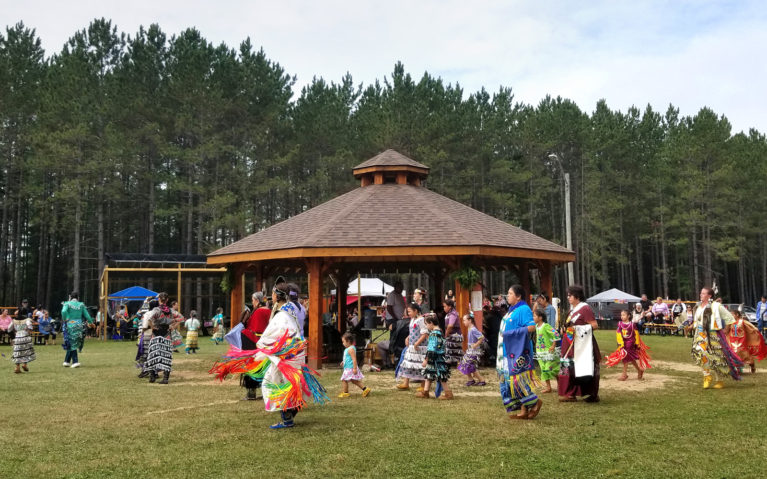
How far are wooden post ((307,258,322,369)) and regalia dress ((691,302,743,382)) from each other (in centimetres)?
799

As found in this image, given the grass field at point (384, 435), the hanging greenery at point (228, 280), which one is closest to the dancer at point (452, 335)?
the grass field at point (384, 435)

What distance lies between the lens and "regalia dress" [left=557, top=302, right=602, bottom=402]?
366 inches

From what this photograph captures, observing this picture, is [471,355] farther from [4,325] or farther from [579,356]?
[4,325]

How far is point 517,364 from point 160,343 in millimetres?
7880

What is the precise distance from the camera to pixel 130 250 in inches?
1905

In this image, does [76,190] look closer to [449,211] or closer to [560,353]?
[449,211]

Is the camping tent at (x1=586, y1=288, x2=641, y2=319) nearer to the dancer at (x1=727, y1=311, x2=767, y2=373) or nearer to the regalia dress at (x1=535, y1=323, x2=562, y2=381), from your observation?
the dancer at (x1=727, y1=311, x2=767, y2=373)

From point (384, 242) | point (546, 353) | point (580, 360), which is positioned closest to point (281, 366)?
point (580, 360)

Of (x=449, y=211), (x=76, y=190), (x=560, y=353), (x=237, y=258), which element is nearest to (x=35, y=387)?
(x=237, y=258)

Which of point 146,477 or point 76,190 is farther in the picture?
point 76,190

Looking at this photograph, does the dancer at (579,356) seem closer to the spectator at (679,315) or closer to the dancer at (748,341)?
the dancer at (748,341)

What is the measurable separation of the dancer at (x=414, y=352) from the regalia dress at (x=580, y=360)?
240 centimetres

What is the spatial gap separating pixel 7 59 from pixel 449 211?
30.9 meters

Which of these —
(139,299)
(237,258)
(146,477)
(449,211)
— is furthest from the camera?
(139,299)
